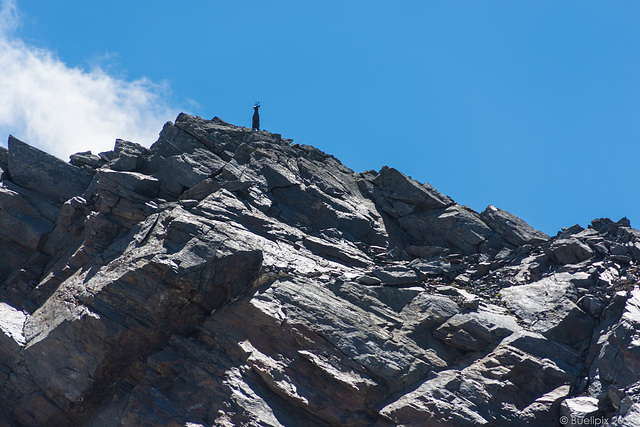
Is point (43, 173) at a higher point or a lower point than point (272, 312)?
higher

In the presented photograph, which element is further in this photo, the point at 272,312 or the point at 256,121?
the point at 256,121

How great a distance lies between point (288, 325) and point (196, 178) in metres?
15.0

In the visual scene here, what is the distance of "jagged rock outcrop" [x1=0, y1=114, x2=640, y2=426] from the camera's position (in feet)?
79.6

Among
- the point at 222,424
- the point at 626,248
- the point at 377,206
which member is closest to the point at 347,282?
the point at 222,424

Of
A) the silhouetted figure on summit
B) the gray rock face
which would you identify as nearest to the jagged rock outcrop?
the gray rock face

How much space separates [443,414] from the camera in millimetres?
23312

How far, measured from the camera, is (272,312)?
87.6 ft

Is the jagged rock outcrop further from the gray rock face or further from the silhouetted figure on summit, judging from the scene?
the silhouetted figure on summit

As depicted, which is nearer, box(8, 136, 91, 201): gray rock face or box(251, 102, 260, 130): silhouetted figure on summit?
box(8, 136, 91, 201): gray rock face

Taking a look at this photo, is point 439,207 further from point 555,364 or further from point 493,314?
point 555,364

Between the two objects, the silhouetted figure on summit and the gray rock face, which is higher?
the silhouetted figure on summit

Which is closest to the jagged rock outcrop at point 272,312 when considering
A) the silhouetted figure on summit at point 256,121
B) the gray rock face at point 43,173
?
the gray rock face at point 43,173

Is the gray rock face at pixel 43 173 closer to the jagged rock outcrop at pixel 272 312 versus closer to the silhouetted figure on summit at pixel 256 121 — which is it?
the jagged rock outcrop at pixel 272 312

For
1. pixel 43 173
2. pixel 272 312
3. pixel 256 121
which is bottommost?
pixel 272 312
